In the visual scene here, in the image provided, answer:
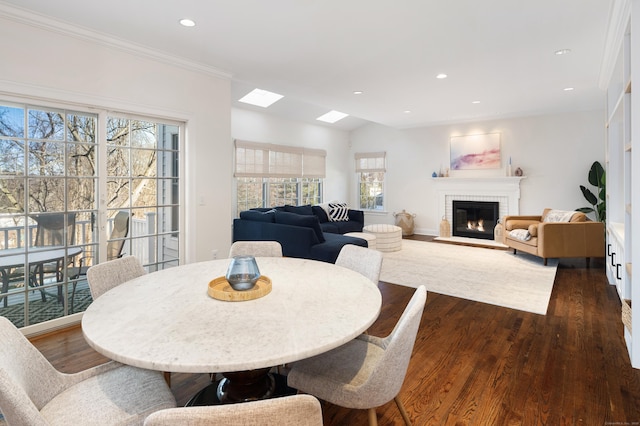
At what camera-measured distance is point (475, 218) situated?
25.2 feet

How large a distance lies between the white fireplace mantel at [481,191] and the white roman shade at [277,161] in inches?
113

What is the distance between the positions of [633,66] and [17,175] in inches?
177

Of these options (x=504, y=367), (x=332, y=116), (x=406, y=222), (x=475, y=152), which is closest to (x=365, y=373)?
(x=504, y=367)

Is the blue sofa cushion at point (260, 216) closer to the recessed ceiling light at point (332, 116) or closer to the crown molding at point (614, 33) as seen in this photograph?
the recessed ceiling light at point (332, 116)

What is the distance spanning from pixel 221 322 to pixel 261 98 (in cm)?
579

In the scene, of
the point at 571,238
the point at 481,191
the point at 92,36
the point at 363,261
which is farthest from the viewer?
the point at 481,191

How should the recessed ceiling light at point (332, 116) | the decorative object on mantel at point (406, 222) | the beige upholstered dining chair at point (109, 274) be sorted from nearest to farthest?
the beige upholstered dining chair at point (109, 274) < the recessed ceiling light at point (332, 116) < the decorative object on mantel at point (406, 222)

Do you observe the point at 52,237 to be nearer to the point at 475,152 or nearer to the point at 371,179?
the point at 371,179

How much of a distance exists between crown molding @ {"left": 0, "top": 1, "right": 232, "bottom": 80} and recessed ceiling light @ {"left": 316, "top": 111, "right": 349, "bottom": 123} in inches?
165

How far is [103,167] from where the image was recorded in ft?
10.6

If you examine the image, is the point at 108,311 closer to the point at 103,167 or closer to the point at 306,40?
the point at 103,167

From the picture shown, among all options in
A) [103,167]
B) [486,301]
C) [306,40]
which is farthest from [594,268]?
[103,167]

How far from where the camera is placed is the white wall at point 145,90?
2.71 metres

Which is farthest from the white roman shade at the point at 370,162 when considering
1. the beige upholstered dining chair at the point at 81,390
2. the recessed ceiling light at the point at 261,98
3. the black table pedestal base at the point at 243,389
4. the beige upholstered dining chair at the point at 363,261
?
the beige upholstered dining chair at the point at 81,390
